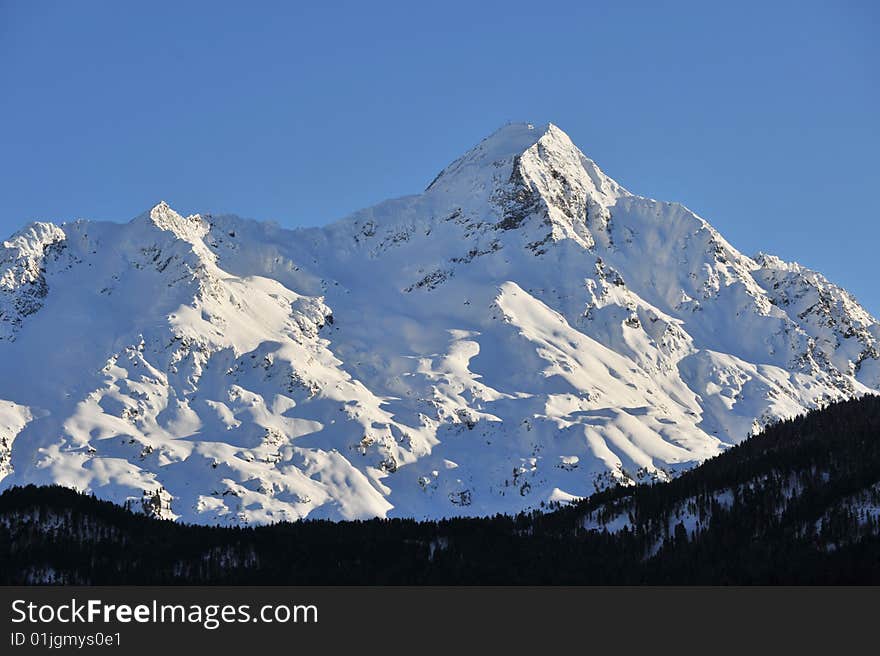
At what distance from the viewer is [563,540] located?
446 feet

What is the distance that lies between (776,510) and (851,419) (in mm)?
29500

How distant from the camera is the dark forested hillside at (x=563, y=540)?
11819cm

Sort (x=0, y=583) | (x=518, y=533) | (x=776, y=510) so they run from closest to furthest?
(x=0, y=583) → (x=776, y=510) → (x=518, y=533)

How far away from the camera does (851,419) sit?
152 metres

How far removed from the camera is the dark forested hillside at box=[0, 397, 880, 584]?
388 ft

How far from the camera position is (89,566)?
124 metres
